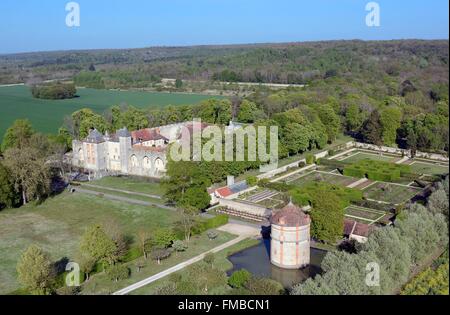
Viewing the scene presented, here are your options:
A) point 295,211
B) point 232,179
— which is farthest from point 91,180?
point 295,211

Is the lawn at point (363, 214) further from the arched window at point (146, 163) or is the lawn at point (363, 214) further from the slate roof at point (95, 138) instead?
the slate roof at point (95, 138)

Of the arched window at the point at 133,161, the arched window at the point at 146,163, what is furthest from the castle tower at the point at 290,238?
the arched window at the point at 133,161

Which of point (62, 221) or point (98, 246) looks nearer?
point (98, 246)

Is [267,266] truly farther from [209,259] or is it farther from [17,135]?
[17,135]

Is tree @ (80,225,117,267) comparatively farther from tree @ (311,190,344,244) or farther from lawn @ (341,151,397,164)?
lawn @ (341,151,397,164)

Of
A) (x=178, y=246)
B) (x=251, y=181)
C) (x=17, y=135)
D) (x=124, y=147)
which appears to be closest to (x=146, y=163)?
(x=124, y=147)

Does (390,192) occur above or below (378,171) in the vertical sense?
below

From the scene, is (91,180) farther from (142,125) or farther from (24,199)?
(142,125)

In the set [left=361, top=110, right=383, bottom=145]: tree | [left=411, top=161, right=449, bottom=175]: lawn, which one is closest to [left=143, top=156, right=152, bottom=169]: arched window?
[left=411, top=161, right=449, bottom=175]: lawn
